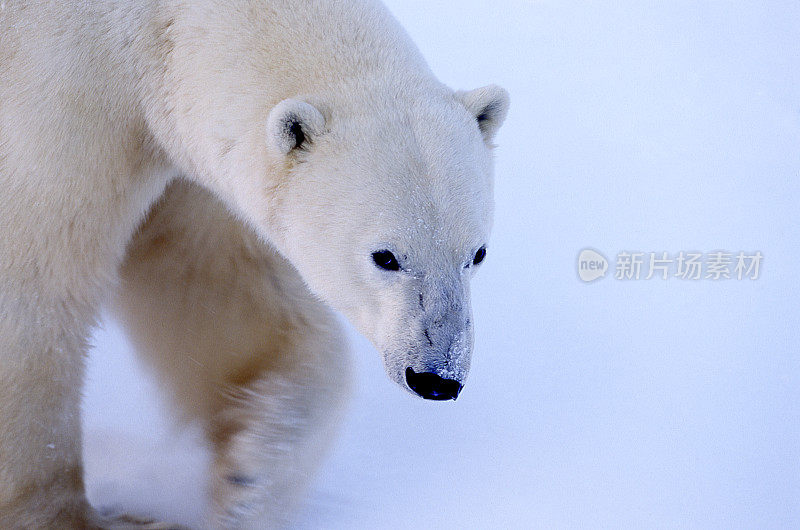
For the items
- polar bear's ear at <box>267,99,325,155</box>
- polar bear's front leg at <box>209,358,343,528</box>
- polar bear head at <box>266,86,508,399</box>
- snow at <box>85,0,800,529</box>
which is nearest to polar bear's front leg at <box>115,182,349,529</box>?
polar bear's front leg at <box>209,358,343,528</box>

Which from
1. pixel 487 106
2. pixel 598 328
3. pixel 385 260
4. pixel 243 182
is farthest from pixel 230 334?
pixel 598 328

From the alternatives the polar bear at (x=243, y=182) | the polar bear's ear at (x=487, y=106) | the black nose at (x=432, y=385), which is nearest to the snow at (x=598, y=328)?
the polar bear at (x=243, y=182)

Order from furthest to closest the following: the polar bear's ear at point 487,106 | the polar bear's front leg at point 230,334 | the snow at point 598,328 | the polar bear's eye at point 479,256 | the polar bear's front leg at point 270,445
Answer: the snow at point 598,328 < the polar bear's front leg at point 230,334 < the polar bear's front leg at point 270,445 < the polar bear's ear at point 487,106 < the polar bear's eye at point 479,256

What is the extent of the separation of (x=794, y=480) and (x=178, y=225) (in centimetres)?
210

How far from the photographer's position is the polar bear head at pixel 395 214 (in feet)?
6.63

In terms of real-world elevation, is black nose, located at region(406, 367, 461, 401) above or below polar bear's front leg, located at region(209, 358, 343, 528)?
above

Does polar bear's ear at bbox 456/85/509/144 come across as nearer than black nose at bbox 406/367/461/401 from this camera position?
No

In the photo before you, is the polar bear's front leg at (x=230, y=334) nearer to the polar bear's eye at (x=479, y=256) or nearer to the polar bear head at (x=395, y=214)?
the polar bear head at (x=395, y=214)

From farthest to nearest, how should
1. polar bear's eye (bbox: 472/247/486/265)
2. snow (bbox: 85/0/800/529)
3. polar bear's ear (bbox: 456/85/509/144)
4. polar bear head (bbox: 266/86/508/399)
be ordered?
1. snow (bbox: 85/0/800/529)
2. polar bear's ear (bbox: 456/85/509/144)
3. polar bear's eye (bbox: 472/247/486/265)
4. polar bear head (bbox: 266/86/508/399)

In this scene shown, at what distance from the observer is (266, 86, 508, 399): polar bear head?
2.02 m

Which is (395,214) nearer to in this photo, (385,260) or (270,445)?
(385,260)

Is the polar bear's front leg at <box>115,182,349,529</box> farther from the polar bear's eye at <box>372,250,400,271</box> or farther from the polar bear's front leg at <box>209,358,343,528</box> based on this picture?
the polar bear's eye at <box>372,250,400,271</box>

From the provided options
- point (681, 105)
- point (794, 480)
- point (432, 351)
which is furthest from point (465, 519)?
point (681, 105)

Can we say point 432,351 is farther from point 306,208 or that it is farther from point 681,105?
point 681,105
